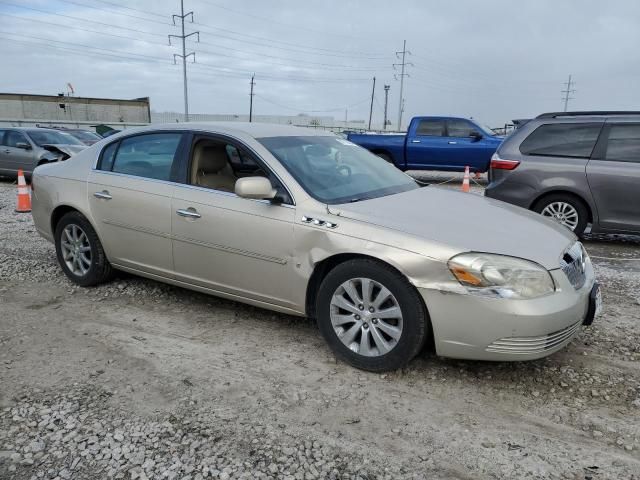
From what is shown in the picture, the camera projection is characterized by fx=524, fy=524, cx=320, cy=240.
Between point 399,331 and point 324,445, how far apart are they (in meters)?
0.85

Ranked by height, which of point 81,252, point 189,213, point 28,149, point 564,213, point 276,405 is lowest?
point 276,405

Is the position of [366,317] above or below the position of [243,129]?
below

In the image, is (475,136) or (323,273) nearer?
(323,273)

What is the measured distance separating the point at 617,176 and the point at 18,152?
13.5 meters

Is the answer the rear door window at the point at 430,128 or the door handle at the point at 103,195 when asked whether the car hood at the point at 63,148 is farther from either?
the door handle at the point at 103,195

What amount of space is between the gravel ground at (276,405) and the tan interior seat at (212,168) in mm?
1098

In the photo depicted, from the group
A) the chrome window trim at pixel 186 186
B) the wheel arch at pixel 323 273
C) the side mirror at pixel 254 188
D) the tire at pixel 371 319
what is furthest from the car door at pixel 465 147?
the tire at pixel 371 319

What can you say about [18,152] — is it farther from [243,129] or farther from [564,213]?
[564,213]

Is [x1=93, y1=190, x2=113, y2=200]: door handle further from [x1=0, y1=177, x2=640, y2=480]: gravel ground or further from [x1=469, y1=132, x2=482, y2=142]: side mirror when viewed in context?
[x1=469, y1=132, x2=482, y2=142]: side mirror

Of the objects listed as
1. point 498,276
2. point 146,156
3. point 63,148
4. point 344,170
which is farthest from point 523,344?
point 63,148

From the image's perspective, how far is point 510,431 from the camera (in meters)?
2.79

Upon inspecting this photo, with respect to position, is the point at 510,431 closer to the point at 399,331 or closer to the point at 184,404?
the point at 399,331

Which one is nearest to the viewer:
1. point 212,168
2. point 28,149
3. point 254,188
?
point 254,188

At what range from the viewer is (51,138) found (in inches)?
554
